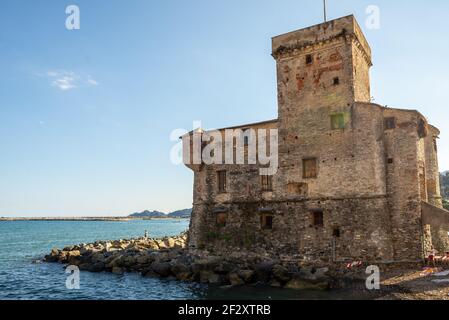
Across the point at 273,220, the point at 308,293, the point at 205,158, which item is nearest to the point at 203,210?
the point at 205,158

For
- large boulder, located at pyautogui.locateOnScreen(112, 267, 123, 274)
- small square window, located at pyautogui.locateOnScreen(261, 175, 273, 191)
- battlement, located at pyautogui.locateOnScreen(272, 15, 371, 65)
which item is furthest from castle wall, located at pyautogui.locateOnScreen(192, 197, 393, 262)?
battlement, located at pyautogui.locateOnScreen(272, 15, 371, 65)

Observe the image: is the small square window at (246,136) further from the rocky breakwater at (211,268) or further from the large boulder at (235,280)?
the large boulder at (235,280)

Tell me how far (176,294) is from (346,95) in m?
15.3

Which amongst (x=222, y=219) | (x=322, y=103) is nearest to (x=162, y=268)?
(x=222, y=219)

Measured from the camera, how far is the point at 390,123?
21.9 meters

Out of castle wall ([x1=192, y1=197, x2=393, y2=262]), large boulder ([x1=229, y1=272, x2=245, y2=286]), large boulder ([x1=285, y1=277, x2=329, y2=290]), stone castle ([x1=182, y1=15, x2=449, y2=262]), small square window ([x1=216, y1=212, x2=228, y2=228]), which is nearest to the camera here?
large boulder ([x1=285, y1=277, x2=329, y2=290])

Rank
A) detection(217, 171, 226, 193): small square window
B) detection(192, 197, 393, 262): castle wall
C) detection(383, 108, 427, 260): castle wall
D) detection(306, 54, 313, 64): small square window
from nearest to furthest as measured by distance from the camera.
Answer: detection(383, 108, 427, 260): castle wall < detection(192, 197, 393, 262): castle wall < detection(306, 54, 313, 64): small square window < detection(217, 171, 226, 193): small square window

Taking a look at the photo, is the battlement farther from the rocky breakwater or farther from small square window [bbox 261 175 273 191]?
the rocky breakwater

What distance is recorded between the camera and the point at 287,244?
23.9m

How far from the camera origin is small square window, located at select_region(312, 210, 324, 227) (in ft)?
76.0

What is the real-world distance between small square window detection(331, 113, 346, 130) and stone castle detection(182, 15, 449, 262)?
2.4 inches

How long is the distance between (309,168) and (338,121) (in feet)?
11.3

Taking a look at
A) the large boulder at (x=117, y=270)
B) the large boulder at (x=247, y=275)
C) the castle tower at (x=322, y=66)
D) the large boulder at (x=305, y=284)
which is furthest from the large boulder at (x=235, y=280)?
the castle tower at (x=322, y=66)
